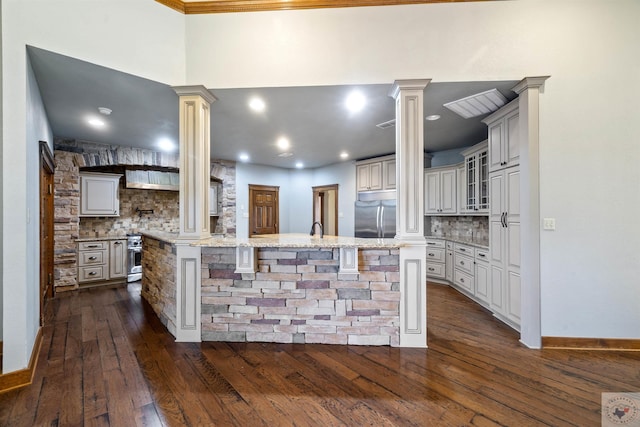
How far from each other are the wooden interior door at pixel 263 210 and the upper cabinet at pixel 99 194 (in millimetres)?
2614

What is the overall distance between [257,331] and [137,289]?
10.2 ft

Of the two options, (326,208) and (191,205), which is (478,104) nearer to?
(191,205)

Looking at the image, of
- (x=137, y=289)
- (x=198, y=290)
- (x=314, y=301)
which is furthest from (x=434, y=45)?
(x=137, y=289)

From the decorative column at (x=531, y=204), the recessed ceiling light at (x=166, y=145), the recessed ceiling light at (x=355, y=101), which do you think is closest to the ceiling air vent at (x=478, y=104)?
the decorative column at (x=531, y=204)

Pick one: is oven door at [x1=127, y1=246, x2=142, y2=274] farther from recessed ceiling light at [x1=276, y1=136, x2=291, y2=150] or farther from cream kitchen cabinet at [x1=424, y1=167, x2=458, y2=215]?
cream kitchen cabinet at [x1=424, y1=167, x2=458, y2=215]

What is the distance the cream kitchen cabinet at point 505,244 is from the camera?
273 centimetres

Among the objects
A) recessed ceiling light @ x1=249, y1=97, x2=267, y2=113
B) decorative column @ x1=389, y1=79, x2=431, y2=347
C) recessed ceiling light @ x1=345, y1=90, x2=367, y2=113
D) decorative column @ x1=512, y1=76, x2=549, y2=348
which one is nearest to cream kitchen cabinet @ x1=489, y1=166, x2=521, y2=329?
decorative column @ x1=512, y1=76, x2=549, y2=348

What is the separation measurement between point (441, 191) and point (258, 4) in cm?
397

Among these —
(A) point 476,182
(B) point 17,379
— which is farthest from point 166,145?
(A) point 476,182

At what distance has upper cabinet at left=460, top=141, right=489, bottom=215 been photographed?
12.5ft

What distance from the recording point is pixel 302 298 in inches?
97.3

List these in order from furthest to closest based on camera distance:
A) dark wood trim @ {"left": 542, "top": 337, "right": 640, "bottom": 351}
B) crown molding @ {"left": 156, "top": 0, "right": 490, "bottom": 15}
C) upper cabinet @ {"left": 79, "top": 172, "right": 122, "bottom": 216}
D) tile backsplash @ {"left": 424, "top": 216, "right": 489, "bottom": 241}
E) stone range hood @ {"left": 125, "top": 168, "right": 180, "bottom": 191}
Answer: stone range hood @ {"left": 125, "top": 168, "right": 180, "bottom": 191}
upper cabinet @ {"left": 79, "top": 172, "right": 122, "bottom": 216}
tile backsplash @ {"left": 424, "top": 216, "right": 489, "bottom": 241}
crown molding @ {"left": 156, "top": 0, "right": 490, "bottom": 15}
dark wood trim @ {"left": 542, "top": 337, "right": 640, "bottom": 351}

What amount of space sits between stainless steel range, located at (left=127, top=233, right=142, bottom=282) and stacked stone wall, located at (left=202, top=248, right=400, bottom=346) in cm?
321

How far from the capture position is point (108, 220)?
200 inches
